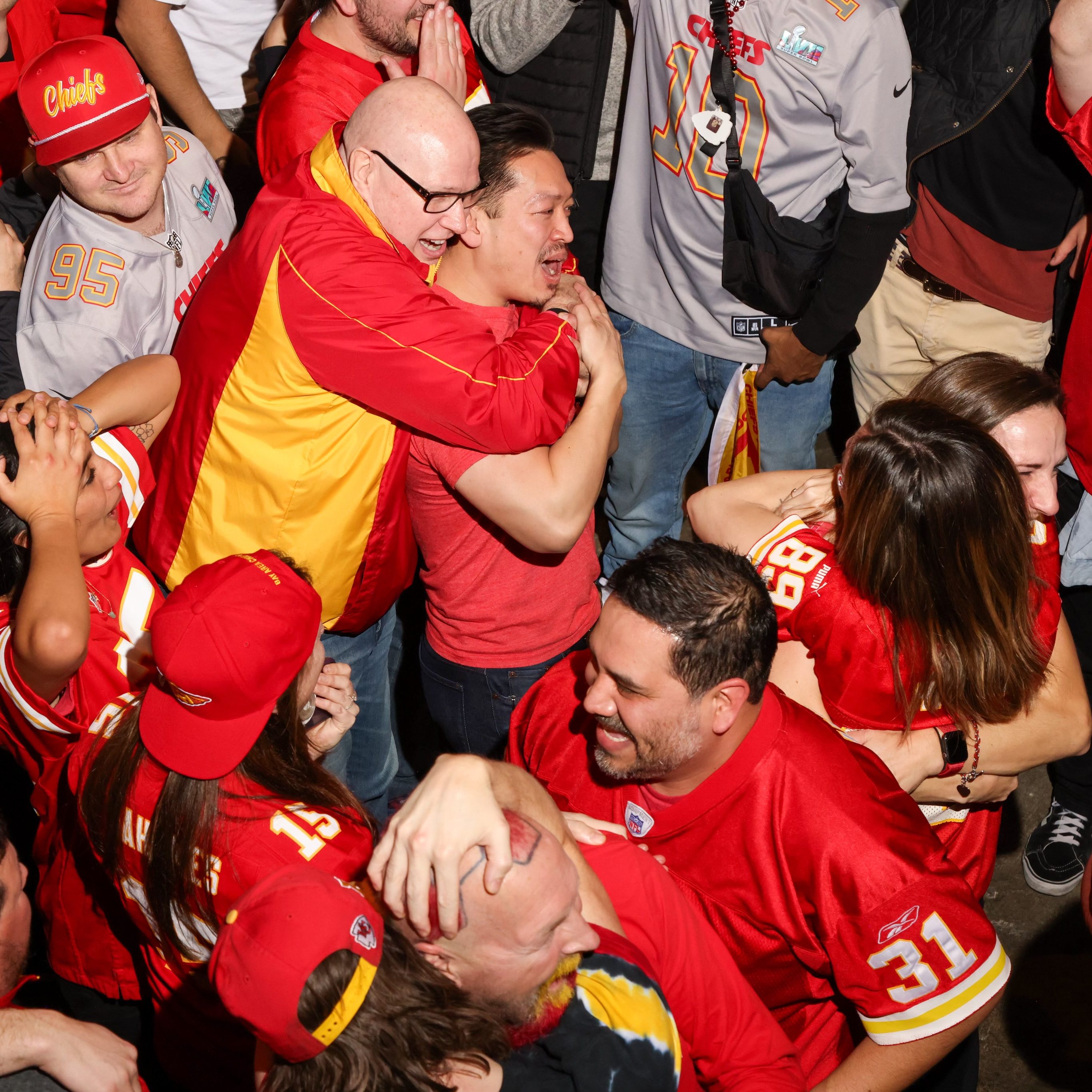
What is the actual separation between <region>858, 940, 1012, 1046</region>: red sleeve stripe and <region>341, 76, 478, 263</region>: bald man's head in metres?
1.95

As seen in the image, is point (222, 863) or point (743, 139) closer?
point (222, 863)

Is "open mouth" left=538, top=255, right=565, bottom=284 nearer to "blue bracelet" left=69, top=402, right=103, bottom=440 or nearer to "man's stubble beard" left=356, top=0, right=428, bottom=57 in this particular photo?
"man's stubble beard" left=356, top=0, right=428, bottom=57

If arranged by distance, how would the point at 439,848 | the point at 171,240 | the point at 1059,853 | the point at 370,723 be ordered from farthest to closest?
the point at 1059,853, the point at 370,723, the point at 171,240, the point at 439,848

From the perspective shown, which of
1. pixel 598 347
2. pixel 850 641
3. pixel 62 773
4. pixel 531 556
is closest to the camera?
pixel 62 773

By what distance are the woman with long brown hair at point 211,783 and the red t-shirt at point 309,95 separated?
1489 mm

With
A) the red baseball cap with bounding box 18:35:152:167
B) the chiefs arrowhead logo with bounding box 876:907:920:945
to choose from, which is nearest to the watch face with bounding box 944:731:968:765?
the chiefs arrowhead logo with bounding box 876:907:920:945

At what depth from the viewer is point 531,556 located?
9.21 feet

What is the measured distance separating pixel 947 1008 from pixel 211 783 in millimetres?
1404

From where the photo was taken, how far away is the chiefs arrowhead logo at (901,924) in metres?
2.02

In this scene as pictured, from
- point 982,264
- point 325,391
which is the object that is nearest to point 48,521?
point 325,391

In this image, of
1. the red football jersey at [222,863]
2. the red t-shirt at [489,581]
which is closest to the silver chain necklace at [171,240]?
the red t-shirt at [489,581]

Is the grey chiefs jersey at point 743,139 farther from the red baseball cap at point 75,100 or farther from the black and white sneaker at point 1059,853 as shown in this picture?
the black and white sneaker at point 1059,853

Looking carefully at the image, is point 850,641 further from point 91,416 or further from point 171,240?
point 171,240

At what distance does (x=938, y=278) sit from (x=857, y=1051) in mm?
2651
